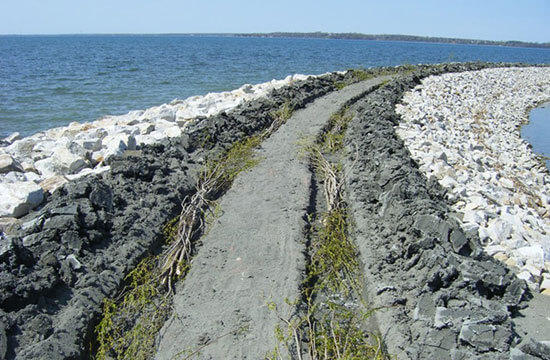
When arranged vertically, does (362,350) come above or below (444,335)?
below

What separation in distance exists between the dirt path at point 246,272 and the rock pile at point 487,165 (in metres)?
2.32

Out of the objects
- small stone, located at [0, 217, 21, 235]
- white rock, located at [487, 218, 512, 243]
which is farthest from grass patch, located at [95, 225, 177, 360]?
white rock, located at [487, 218, 512, 243]

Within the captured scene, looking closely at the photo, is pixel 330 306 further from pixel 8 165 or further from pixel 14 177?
pixel 8 165

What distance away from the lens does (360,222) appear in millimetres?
6242

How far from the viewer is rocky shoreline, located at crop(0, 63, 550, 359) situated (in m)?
3.74

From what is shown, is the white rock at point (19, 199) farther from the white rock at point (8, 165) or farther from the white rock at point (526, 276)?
the white rock at point (526, 276)

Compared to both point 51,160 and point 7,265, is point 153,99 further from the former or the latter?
point 7,265

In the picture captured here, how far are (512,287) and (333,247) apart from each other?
195cm

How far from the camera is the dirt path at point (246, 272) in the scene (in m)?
4.04

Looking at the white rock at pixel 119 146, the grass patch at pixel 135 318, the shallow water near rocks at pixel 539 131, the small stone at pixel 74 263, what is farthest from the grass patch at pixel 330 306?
the shallow water near rocks at pixel 539 131

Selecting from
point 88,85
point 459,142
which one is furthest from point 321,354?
point 88,85

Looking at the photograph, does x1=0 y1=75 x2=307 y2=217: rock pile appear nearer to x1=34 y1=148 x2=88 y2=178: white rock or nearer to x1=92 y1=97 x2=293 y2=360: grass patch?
x1=34 y1=148 x2=88 y2=178: white rock

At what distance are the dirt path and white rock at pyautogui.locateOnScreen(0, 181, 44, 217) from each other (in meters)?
2.63

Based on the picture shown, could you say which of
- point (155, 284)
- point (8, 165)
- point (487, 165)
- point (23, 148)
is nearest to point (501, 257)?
point (155, 284)
